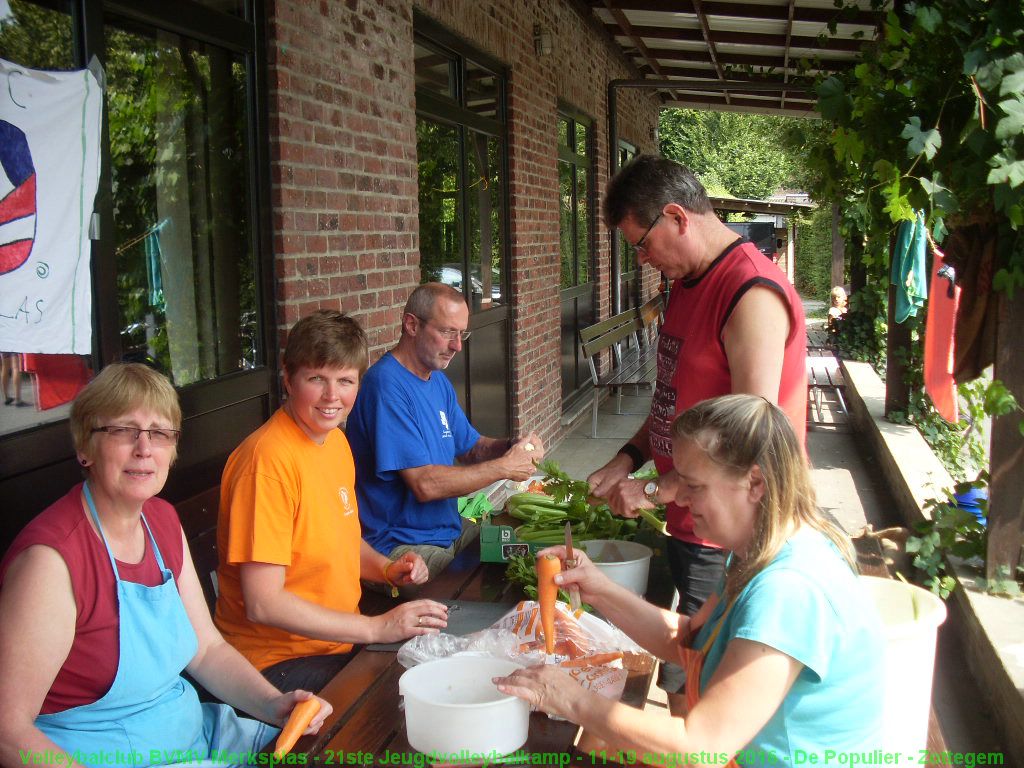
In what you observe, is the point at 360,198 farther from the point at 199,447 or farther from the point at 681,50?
the point at 681,50

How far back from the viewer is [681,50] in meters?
13.2

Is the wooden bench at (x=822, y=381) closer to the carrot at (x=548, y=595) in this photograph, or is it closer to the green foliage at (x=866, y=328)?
the green foliage at (x=866, y=328)

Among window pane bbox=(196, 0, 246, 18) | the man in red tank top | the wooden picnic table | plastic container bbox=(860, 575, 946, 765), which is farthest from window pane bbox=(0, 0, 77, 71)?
plastic container bbox=(860, 575, 946, 765)

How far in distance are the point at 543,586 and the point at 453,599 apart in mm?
650

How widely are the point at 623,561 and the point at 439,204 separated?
3.74m

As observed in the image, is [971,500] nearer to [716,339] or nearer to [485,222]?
[716,339]

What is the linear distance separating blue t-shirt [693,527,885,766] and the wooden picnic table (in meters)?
0.39

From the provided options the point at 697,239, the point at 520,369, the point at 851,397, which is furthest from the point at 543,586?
the point at 851,397

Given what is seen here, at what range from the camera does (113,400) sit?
2.12 meters

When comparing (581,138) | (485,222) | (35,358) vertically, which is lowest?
(35,358)

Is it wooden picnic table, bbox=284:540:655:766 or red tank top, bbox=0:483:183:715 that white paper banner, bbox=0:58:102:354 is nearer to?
red tank top, bbox=0:483:183:715

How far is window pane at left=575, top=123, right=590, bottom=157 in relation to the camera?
10607 millimetres

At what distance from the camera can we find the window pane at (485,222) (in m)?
6.86

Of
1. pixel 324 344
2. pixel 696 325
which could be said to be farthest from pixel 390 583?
pixel 696 325
